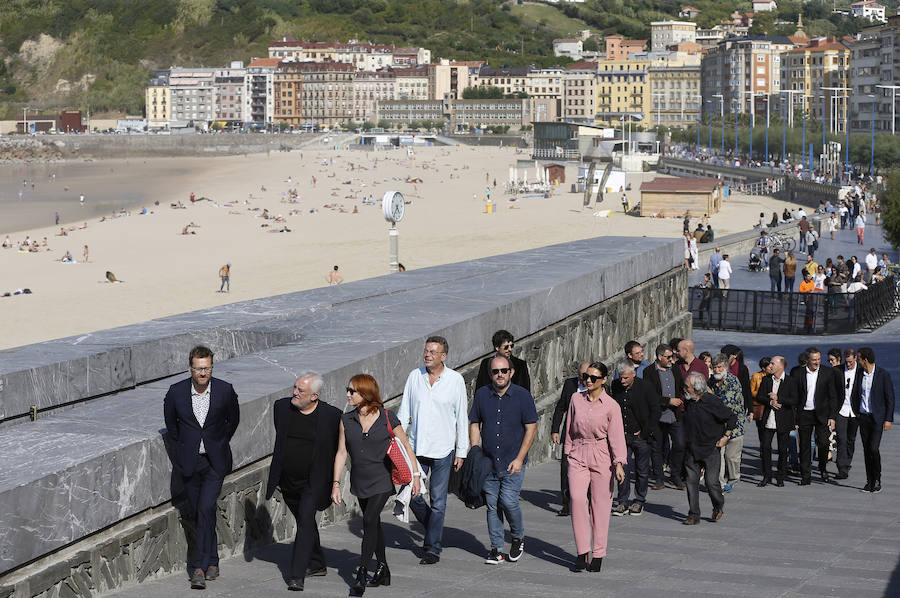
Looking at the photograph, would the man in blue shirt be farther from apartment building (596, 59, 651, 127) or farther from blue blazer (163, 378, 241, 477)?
apartment building (596, 59, 651, 127)

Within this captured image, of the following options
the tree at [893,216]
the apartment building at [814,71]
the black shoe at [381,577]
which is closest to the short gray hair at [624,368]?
the black shoe at [381,577]

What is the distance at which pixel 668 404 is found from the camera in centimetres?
845

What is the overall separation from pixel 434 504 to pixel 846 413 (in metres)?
4.41

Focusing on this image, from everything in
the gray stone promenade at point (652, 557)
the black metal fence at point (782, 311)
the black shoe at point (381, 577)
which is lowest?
the black metal fence at point (782, 311)

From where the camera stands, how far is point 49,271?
123ft

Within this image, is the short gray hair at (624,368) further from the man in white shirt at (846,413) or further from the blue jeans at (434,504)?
the man in white shirt at (846,413)

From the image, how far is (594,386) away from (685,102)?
584 feet

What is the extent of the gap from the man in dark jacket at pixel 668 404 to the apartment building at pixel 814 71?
128 meters

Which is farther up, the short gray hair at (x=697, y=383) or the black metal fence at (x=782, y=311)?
the short gray hair at (x=697, y=383)

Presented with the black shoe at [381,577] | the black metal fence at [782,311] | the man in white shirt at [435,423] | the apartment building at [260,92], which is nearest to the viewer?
the black shoe at [381,577]

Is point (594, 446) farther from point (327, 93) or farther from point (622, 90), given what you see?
point (327, 93)

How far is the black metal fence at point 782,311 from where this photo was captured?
799 inches

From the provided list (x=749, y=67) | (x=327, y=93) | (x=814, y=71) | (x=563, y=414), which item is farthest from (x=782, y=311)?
(x=327, y=93)

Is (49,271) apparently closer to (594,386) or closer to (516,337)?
(516,337)
